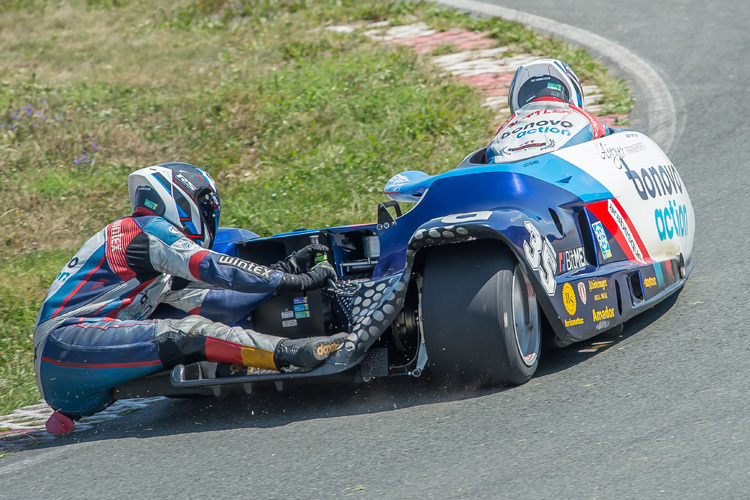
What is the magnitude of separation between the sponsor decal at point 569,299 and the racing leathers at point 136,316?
1.13 meters

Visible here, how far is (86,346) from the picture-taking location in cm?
479

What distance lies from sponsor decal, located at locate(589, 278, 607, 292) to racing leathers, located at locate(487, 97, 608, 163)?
0.88 meters

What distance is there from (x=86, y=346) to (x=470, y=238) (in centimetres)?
203

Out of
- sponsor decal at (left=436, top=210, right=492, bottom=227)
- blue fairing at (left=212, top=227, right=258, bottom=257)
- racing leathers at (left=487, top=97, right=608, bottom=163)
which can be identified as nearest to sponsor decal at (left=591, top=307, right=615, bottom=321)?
sponsor decal at (left=436, top=210, right=492, bottom=227)

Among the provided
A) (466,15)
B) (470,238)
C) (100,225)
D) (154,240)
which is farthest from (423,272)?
(466,15)

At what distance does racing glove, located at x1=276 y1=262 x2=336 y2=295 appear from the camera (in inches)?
187

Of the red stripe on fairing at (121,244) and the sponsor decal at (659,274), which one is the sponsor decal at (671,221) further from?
the red stripe on fairing at (121,244)

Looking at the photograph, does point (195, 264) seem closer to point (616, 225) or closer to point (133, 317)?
point (133, 317)

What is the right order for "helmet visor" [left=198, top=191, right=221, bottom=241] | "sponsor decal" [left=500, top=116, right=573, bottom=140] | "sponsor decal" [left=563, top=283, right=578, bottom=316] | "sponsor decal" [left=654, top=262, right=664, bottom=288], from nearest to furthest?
1. "sponsor decal" [left=563, top=283, right=578, bottom=316]
2. "helmet visor" [left=198, top=191, right=221, bottom=241]
3. "sponsor decal" [left=654, top=262, right=664, bottom=288]
4. "sponsor decal" [left=500, top=116, right=573, bottom=140]

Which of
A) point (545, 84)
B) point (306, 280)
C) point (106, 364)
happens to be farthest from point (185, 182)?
A: point (545, 84)

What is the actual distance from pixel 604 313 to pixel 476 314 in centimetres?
87

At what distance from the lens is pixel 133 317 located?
5.04 metres

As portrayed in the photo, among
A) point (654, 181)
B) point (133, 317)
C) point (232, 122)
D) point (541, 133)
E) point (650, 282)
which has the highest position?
point (541, 133)

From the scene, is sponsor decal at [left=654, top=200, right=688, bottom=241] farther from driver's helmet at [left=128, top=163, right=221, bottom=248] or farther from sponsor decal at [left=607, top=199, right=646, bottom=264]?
driver's helmet at [left=128, top=163, right=221, bottom=248]
